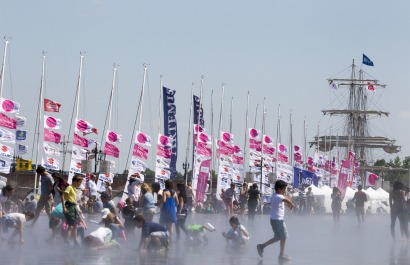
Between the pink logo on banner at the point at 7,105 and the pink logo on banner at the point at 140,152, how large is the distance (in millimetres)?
7553

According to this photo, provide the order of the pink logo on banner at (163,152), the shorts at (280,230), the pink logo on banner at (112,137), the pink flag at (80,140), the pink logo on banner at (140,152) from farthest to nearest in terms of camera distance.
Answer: the pink logo on banner at (163,152)
the pink logo on banner at (112,137)
the pink logo on banner at (140,152)
the pink flag at (80,140)
the shorts at (280,230)

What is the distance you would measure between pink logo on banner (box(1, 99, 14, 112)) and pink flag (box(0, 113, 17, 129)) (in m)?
0.33

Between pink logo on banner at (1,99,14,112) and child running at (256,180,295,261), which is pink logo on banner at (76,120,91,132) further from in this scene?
child running at (256,180,295,261)

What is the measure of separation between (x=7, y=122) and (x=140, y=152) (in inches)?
308

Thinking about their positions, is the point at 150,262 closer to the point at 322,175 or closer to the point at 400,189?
the point at 400,189

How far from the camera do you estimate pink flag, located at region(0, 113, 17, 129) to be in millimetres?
41281

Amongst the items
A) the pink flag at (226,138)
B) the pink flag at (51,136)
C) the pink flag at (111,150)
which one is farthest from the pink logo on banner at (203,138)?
the pink flag at (51,136)

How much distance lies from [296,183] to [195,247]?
55.0 metres

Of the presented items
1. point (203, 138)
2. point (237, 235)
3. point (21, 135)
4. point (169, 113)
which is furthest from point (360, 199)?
point (203, 138)

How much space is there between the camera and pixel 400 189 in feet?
81.3

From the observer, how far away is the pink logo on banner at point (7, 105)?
41.5 m

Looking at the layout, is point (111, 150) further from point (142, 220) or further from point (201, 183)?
point (142, 220)

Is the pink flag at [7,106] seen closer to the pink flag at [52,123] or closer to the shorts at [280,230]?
the pink flag at [52,123]

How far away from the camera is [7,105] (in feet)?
137
